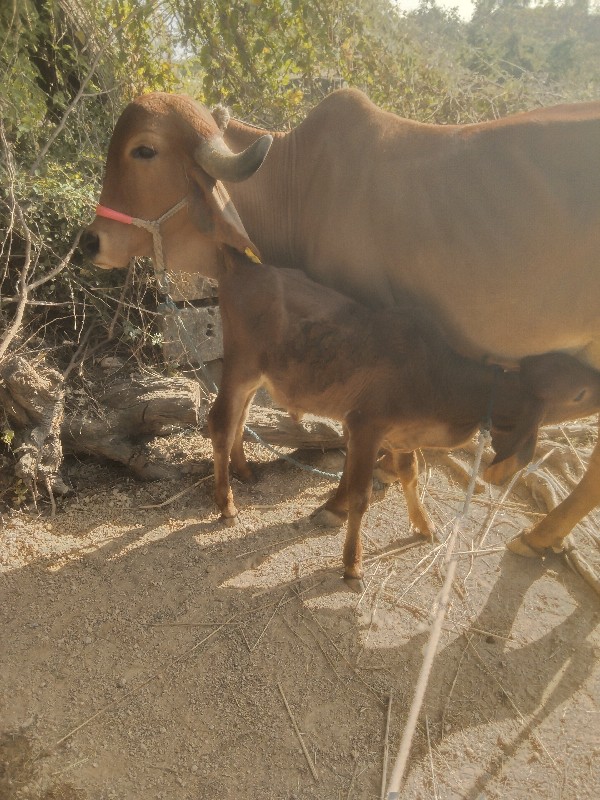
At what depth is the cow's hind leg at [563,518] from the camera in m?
3.45

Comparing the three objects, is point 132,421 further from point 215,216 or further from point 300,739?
point 300,739

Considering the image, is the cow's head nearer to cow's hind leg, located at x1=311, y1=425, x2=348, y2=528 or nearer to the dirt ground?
cow's hind leg, located at x1=311, y1=425, x2=348, y2=528

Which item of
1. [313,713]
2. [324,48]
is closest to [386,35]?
[324,48]

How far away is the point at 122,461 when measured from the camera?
421 cm

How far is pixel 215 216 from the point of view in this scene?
2.94 m

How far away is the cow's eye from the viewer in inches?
115

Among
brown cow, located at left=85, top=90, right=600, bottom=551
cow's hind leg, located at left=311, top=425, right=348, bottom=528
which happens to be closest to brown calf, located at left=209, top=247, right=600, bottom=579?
brown cow, located at left=85, top=90, right=600, bottom=551

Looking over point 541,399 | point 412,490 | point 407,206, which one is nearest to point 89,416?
point 412,490

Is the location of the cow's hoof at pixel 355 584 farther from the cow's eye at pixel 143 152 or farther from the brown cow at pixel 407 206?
the cow's eye at pixel 143 152

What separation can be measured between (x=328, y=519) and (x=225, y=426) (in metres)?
0.94

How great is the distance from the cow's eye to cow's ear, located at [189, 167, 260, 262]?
24 centimetres

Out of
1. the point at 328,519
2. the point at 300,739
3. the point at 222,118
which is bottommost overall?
the point at 300,739

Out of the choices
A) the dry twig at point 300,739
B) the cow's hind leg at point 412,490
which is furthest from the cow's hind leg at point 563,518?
the dry twig at point 300,739

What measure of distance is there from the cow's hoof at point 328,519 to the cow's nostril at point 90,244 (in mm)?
2077
